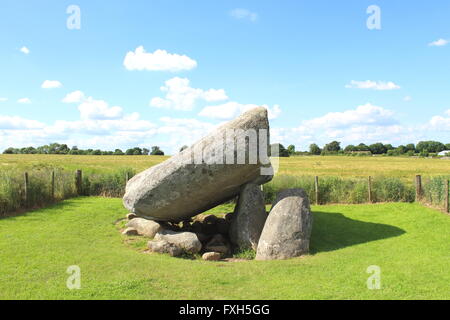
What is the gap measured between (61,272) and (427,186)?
18395mm

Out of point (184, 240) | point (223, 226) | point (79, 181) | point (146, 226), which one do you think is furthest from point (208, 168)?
point (79, 181)

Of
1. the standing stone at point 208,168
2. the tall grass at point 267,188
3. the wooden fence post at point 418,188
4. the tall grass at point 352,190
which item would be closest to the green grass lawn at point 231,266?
the standing stone at point 208,168

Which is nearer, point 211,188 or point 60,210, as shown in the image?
point 211,188

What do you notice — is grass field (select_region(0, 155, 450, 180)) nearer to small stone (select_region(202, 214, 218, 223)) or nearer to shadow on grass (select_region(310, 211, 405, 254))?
small stone (select_region(202, 214, 218, 223))

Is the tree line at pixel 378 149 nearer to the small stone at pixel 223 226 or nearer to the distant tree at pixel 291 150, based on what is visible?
the distant tree at pixel 291 150

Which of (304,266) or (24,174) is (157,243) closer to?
(304,266)

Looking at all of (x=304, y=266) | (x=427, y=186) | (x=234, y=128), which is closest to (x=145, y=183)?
(x=234, y=128)

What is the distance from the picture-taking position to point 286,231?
439 inches

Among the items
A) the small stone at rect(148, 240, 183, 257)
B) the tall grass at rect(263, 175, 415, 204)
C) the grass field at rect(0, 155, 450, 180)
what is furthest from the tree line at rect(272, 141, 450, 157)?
the small stone at rect(148, 240, 183, 257)

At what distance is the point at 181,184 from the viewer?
11945 millimetres

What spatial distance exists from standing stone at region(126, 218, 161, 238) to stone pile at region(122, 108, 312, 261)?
233 millimetres

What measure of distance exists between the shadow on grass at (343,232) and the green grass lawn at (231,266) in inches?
1.4

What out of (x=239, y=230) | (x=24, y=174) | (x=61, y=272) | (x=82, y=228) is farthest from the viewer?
(x=24, y=174)

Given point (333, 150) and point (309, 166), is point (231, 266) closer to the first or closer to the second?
point (309, 166)
